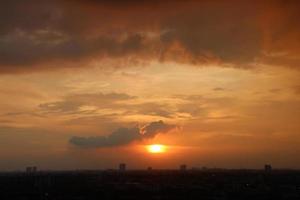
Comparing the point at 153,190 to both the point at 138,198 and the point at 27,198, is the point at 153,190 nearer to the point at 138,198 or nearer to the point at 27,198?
the point at 138,198

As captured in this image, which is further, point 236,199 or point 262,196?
point 262,196

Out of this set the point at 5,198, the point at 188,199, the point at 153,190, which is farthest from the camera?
the point at 153,190

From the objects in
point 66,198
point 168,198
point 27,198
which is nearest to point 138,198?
point 168,198

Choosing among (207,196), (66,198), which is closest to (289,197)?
(207,196)

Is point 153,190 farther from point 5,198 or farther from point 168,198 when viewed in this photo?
point 5,198

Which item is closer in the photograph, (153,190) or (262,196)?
(262,196)

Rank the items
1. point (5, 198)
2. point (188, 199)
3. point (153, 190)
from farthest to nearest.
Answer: point (153, 190), point (5, 198), point (188, 199)

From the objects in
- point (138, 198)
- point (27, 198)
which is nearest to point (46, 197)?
point (27, 198)
